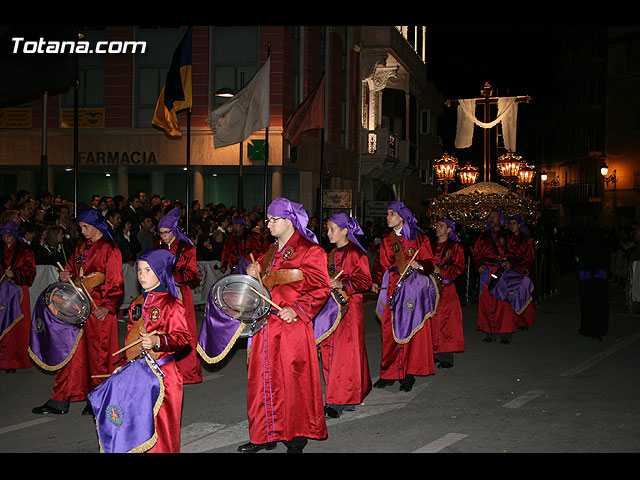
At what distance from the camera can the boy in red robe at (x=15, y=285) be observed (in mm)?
9727

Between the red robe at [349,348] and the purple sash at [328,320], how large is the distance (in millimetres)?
195

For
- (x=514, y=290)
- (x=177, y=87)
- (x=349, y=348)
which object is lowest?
(x=349, y=348)

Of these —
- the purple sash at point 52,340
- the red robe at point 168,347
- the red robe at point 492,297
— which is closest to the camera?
the red robe at point 168,347

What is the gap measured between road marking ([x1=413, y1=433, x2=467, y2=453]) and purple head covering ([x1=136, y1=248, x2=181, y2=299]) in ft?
8.08

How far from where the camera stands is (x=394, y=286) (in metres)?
9.33

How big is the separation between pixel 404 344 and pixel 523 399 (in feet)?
4.87

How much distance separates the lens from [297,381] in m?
6.20

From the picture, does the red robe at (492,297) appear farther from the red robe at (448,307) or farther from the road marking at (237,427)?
the road marking at (237,427)

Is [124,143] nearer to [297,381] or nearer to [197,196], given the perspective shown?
[197,196]

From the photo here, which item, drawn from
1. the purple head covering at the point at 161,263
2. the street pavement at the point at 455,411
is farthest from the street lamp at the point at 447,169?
the purple head covering at the point at 161,263

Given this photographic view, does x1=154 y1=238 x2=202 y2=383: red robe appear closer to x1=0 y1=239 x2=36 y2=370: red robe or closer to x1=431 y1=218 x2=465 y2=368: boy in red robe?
x1=0 y1=239 x2=36 y2=370: red robe

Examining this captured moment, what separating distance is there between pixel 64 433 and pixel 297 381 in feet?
7.62

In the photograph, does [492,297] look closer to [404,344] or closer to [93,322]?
[404,344]

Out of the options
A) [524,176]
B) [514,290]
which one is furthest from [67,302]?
[524,176]
